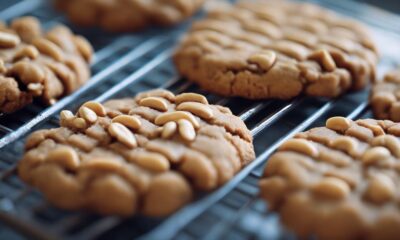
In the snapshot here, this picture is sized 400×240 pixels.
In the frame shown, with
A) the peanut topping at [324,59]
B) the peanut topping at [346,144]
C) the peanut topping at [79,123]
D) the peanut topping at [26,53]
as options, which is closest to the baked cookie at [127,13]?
the peanut topping at [26,53]

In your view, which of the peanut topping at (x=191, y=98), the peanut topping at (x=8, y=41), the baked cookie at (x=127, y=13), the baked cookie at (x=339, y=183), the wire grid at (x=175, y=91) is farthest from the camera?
the baked cookie at (x=127, y=13)

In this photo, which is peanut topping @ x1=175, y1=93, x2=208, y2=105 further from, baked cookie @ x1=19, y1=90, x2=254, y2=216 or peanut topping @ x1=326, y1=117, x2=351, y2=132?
peanut topping @ x1=326, y1=117, x2=351, y2=132

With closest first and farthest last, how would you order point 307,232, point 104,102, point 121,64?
point 307,232, point 104,102, point 121,64

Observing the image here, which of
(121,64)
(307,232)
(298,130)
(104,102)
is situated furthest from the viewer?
(121,64)

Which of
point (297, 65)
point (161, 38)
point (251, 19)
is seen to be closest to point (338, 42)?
point (297, 65)

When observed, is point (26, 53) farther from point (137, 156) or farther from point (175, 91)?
point (137, 156)

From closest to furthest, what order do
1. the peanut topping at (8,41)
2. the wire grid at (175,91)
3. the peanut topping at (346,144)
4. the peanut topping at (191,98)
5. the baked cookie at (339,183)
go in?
the baked cookie at (339,183) → the wire grid at (175,91) → the peanut topping at (346,144) → the peanut topping at (191,98) → the peanut topping at (8,41)

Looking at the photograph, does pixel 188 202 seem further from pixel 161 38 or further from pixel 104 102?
pixel 161 38

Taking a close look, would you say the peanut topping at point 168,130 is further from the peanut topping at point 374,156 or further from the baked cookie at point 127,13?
the baked cookie at point 127,13
